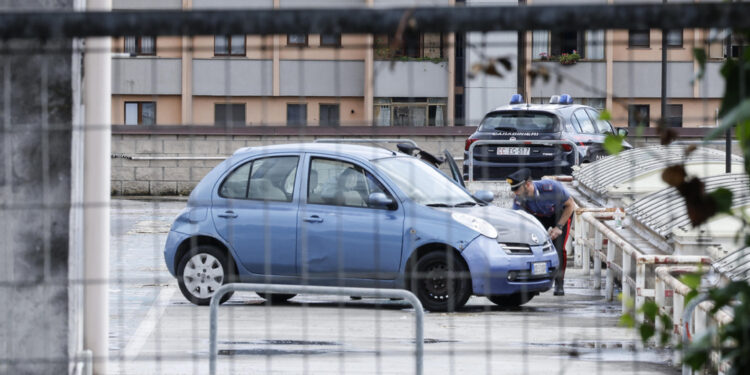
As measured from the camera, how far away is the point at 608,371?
9.27m

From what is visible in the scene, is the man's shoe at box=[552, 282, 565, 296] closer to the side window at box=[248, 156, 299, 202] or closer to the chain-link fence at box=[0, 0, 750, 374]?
the chain-link fence at box=[0, 0, 750, 374]

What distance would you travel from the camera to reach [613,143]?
2.74 metres

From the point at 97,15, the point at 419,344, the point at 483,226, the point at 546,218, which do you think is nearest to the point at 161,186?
the point at 546,218

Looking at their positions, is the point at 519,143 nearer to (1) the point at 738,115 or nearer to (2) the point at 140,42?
(2) the point at 140,42

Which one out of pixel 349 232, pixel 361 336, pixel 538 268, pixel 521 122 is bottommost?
pixel 361 336

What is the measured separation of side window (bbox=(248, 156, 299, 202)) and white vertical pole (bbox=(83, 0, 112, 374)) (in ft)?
20.7

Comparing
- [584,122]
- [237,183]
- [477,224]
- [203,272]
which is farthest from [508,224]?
[584,122]

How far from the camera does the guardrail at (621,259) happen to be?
34.4 ft

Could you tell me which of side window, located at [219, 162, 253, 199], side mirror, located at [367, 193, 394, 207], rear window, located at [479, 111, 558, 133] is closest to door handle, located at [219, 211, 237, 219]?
side window, located at [219, 162, 253, 199]

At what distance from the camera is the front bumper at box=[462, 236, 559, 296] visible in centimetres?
1242

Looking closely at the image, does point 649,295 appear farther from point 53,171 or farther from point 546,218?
point 53,171

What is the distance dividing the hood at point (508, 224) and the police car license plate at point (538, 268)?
0.21 m

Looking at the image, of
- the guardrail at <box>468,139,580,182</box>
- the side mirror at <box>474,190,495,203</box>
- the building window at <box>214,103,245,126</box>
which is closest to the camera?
the building window at <box>214,103,245,126</box>

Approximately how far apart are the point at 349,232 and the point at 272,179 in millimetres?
1042
